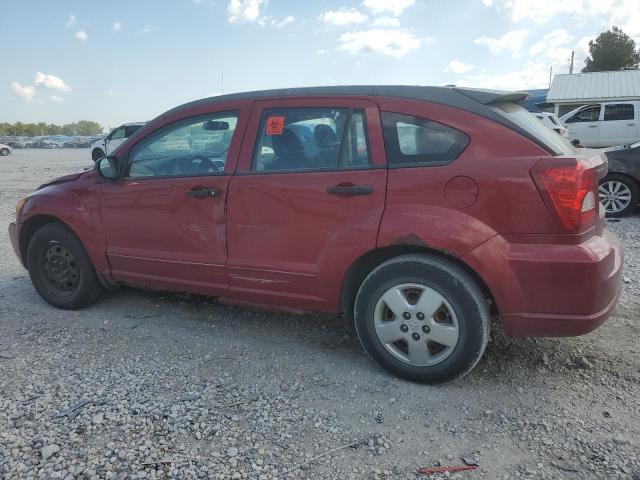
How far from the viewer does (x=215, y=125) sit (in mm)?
3691

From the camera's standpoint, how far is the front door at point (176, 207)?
3.57 m

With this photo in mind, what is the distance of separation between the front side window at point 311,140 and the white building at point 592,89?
29542mm

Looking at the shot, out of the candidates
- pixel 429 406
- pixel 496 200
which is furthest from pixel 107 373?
pixel 496 200

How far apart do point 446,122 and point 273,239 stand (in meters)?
1.30

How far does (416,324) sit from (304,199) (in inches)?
40.2

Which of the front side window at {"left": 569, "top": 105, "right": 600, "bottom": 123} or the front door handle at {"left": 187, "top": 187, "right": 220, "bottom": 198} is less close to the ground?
the front side window at {"left": 569, "top": 105, "right": 600, "bottom": 123}

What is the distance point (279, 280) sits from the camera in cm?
338

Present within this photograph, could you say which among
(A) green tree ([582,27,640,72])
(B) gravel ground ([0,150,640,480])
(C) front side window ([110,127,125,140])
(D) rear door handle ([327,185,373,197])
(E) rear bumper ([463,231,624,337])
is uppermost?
(A) green tree ([582,27,640,72])

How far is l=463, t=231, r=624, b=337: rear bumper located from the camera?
8.80 ft

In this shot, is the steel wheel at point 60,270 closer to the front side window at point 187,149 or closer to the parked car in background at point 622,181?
the front side window at point 187,149

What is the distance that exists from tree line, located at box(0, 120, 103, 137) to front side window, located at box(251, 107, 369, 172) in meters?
83.5

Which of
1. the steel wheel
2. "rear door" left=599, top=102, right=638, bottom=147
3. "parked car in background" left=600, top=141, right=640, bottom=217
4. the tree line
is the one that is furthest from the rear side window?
the tree line

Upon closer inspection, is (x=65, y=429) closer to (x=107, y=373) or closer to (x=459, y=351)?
(x=107, y=373)

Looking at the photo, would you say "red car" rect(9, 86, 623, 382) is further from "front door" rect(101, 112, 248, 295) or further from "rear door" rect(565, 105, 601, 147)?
"rear door" rect(565, 105, 601, 147)
